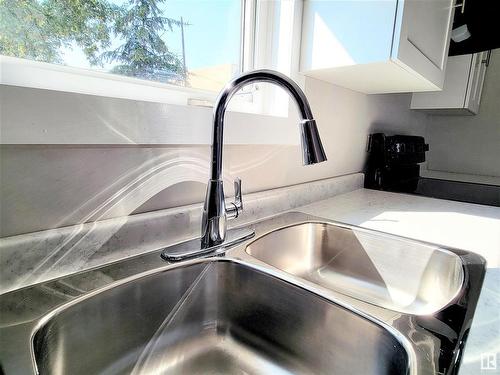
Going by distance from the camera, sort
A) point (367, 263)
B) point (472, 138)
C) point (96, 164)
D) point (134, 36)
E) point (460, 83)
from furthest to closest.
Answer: point (472, 138), point (460, 83), point (367, 263), point (134, 36), point (96, 164)

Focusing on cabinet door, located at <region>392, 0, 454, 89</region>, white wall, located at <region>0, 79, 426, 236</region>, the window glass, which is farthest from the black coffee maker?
the window glass

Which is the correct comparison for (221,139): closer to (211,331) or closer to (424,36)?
(211,331)

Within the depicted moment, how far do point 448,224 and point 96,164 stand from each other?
3.42ft

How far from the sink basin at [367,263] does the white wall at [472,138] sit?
227cm

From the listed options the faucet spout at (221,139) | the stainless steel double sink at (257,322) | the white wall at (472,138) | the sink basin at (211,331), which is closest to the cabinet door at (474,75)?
the white wall at (472,138)

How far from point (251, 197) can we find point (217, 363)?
456 millimetres

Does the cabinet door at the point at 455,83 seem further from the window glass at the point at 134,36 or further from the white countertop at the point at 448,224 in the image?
the window glass at the point at 134,36

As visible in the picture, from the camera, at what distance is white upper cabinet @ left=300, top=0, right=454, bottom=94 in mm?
756

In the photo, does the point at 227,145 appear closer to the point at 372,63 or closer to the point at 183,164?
the point at 183,164

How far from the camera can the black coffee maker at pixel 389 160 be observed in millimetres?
1502

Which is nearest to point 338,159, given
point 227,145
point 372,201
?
point 372,201

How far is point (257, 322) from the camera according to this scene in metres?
0.58

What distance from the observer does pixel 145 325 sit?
1.71 feet

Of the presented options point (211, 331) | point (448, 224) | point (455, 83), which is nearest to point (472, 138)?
point (455, 83)
